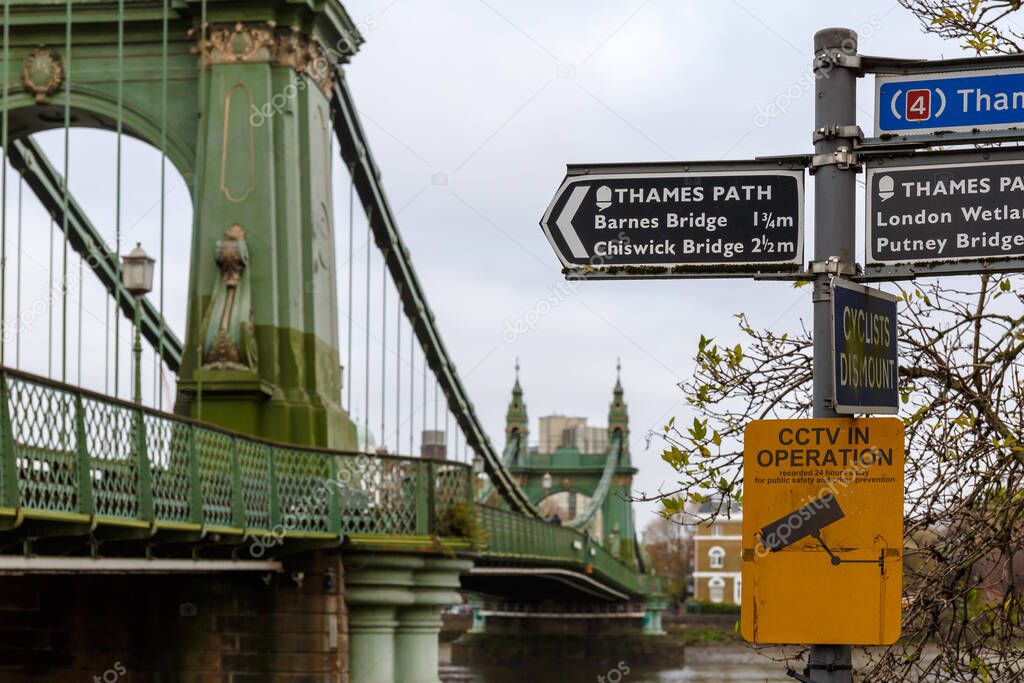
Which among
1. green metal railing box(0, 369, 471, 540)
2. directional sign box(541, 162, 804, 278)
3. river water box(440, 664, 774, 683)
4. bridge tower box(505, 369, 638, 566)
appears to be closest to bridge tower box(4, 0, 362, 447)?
green metal railing box(0, 369, 471, 540)

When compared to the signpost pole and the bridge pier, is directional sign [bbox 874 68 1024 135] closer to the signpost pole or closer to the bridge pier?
the signpost pole

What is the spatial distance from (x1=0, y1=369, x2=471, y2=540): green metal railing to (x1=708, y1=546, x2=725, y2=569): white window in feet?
331

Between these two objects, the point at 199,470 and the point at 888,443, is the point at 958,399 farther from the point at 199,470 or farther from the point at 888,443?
the point at 199,470

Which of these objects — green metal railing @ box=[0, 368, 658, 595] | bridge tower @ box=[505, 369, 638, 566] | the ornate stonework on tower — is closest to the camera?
green metal railing @ box=[0, 368, 658, 595]

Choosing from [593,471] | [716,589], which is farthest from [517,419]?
[716,589]

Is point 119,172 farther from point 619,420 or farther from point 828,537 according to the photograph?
point 619,420

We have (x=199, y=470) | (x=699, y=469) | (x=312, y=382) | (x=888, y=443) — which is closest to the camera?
(x=888, y=443)

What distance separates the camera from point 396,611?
21.6 meters

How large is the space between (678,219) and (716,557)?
392 feet

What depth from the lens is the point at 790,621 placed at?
4637 mm

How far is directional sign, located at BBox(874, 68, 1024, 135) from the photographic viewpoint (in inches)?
186

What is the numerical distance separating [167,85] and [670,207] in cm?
1945

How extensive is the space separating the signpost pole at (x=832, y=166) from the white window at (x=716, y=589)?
387 ft

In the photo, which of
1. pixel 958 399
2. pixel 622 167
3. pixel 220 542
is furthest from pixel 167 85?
pixel 622 167
